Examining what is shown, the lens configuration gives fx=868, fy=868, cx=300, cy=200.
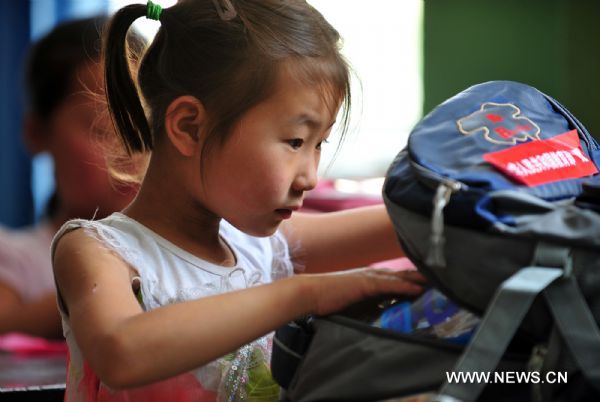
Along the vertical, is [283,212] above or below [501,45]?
above

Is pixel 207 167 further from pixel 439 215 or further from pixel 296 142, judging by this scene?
pixel 439 215

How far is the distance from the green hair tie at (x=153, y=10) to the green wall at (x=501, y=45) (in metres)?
1.85

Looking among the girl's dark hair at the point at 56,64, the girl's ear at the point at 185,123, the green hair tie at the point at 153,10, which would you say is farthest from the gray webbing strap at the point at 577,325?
the girl's dark hair at the point at 56,64

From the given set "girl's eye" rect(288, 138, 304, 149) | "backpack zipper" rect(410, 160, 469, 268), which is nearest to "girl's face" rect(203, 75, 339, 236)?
"girl's eye" rect(288, 138, 304, 149)

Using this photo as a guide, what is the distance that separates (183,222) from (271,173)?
6.1 inches

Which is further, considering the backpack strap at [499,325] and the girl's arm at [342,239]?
the girl's arm at [342,239]

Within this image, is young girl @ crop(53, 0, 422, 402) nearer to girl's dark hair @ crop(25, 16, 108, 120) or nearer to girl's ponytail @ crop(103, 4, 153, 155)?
girl's ponytail @ crop(103, 4, 153, 155)

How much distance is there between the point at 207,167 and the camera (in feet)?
3.20

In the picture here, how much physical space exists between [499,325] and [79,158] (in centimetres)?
127

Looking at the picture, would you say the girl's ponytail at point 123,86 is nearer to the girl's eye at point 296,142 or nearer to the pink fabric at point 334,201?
the girl's eye at point 296,142

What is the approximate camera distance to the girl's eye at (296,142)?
3.10 feet

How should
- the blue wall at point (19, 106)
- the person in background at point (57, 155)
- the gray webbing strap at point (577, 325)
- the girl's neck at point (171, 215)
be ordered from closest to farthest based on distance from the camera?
the gray webbing strap at point (577, 325)
the girl's neck at point (171, 215)
the person in background at point (57, 155)
the blue wall at point (19, 106)

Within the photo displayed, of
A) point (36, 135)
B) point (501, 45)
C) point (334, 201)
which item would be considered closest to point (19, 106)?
point (36, 135)

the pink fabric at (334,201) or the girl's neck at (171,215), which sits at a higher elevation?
the girl's neck at (171,215)
